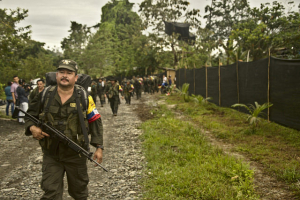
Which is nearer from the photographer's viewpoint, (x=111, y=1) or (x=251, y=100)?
(x=251, y=100)

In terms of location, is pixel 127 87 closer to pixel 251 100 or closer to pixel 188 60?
pixel 251 100

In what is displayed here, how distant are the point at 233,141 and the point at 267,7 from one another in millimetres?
23194

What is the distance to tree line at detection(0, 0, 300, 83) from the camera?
761 inches

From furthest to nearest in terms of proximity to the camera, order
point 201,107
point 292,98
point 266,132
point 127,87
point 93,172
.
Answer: point 127,87 → point 201,107 → point 266,132 → point 292,98 → point 93,172

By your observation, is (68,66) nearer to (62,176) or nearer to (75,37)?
(62,176)

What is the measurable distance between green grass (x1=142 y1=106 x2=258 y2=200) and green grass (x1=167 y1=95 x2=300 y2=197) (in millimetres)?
582

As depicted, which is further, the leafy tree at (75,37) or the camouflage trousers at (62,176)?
the leafy tree at (75,37)

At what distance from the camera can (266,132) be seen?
712 centimetres

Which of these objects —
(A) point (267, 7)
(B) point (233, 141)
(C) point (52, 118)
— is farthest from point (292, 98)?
(A) point (267, 7)

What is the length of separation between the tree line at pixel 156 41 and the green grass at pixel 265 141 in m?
2.30

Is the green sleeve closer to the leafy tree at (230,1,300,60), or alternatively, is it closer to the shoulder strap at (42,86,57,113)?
the shoulder strap at (42,86,57,113)

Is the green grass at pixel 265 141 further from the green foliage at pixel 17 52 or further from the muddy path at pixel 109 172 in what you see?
the green foliage at pixel 17 52

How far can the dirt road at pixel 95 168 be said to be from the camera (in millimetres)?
4179

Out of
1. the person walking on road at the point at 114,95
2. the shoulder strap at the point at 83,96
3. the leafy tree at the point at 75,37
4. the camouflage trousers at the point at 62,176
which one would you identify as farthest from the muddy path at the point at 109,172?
the leafy tree at the point at 75,37
